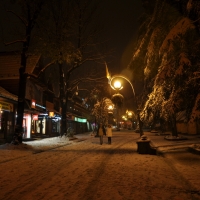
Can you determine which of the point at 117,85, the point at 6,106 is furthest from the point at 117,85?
the point at 6,106

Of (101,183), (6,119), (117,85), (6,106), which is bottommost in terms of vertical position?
(101,183)

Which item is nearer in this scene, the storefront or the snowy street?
the snowy street

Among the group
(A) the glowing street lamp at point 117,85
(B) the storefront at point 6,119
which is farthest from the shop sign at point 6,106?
(A) the glowing street lamp at point 117,85

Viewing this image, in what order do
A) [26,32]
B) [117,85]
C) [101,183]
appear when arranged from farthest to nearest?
[26,32], [117,85], [101,183]

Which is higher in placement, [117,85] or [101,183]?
[117,85]

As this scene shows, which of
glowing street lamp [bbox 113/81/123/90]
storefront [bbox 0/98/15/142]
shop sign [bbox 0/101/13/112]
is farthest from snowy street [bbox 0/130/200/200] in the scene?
storefront [bbox 0/98/15/142]

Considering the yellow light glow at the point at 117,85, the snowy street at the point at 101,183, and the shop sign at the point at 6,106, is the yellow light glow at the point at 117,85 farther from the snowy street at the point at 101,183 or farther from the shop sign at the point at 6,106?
the shop sign at the point at 6,106

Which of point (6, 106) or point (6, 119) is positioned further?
point (6, 119)

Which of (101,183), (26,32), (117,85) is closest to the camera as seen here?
(101,183)

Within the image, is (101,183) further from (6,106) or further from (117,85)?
(6,106)

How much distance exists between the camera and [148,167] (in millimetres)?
10250

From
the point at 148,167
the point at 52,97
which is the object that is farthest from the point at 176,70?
the point at 52,97

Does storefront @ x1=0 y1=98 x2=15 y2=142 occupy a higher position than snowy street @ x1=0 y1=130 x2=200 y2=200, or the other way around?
storefront @ x1=0 y1=98 x2=15 y2=142

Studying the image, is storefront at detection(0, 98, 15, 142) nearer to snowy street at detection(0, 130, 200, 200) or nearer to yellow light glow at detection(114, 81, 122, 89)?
yellow light glow at detection(114, 81, 122, 89)
